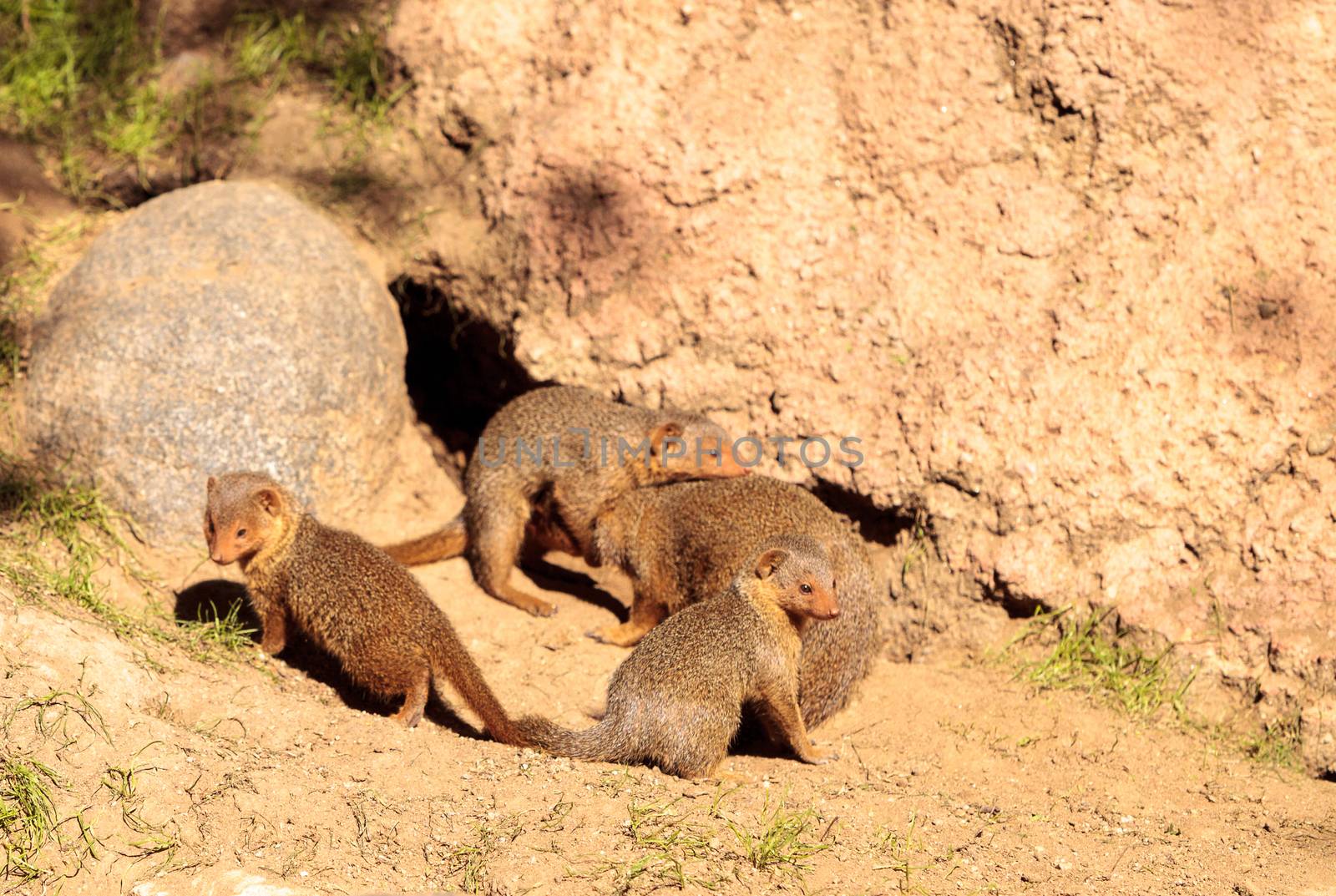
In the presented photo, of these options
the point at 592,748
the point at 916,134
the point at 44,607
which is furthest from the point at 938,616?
the point at 44,607

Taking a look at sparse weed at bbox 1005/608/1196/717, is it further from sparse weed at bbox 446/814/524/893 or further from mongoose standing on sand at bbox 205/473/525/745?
sparse weed at bbox 446/814/524/893

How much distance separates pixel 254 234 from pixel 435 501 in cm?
142

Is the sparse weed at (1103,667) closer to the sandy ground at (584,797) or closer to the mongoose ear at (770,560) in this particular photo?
the sandy ground at (584,797)

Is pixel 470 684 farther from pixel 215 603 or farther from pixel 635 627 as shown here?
pixel 215 603

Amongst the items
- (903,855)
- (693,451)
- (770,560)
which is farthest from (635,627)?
(903,855)

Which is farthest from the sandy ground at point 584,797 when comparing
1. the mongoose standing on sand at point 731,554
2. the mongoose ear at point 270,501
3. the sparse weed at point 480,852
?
the mongoose ear at point 270,501

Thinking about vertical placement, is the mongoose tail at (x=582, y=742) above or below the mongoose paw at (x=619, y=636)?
above

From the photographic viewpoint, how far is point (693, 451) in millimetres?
4992

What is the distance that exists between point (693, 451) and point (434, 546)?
120 cm

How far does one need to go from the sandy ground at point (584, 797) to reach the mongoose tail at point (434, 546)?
2.10 feet

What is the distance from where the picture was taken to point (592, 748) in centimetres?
391

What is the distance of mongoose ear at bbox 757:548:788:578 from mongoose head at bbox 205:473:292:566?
1.75m

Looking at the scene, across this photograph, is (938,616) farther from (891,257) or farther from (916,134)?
(916,134)

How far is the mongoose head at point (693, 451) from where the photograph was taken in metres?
4.97
